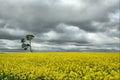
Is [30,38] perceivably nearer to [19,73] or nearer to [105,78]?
[19,73]

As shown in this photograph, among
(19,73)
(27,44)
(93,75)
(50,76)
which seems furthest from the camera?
(27,44)

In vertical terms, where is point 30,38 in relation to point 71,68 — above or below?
above

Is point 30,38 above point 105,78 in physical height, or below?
above

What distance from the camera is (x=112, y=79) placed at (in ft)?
32.5

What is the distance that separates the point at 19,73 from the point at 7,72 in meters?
1.38

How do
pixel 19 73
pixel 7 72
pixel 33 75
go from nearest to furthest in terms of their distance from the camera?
pixel 33 75, pixel 19 73, pixel 7 72

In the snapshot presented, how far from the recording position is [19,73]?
15.6 meters

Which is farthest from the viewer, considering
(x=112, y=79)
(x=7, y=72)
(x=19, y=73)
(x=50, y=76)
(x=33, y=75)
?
(x=7, y=72)

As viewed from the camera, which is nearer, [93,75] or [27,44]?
[93,75]

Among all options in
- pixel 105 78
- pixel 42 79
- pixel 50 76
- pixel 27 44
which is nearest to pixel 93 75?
pixel 105 78

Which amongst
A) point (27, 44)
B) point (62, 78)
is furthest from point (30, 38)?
point (62, 78)

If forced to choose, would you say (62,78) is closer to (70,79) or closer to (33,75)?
(70,79)

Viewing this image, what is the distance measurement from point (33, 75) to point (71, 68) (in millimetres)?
2957

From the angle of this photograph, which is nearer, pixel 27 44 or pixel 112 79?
pixel 112 79
